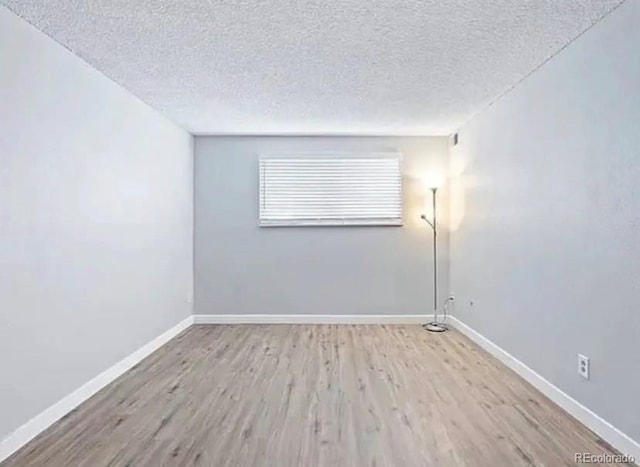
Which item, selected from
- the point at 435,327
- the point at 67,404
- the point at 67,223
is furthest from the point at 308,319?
the point at 67,223

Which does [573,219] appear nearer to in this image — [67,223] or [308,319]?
[67,223]

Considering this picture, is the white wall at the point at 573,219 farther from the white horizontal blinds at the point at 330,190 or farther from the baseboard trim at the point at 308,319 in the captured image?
the white horizontal blinds at the point at 330,190

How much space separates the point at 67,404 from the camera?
10.3ft

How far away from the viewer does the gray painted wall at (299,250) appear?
20.1 feet

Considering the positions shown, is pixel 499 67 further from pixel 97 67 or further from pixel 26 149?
pixel 26 149

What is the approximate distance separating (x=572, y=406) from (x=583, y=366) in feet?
0.95

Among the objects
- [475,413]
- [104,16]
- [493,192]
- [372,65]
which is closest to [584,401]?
[475,413]

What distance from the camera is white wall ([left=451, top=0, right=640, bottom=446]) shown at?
8.33ft

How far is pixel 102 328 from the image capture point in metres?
3.67

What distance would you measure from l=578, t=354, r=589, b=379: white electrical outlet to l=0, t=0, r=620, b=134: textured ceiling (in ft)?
6.11

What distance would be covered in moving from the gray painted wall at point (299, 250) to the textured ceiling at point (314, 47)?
134cm

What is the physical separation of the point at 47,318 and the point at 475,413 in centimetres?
259

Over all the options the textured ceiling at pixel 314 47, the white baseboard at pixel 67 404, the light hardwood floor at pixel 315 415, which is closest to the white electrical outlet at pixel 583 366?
the light hardwood floor at pixel 315 415

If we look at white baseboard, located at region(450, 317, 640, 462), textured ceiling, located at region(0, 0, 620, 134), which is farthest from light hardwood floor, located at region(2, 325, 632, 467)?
textured ceiling, located at region(0, 0, 620, 134)
